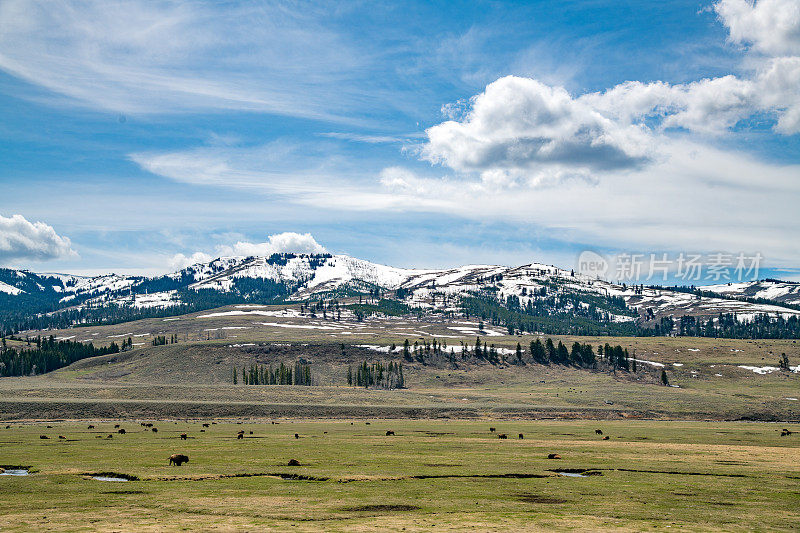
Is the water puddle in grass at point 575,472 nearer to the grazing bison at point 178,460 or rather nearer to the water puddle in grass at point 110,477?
the grazing bison at point 178,460

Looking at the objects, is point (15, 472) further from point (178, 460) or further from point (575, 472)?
point (575, 472)

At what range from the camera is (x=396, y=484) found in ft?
140

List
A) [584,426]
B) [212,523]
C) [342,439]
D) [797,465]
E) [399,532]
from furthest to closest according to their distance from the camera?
[584,426] → [342,439] → [797,465] → [212,523] → [399,532]

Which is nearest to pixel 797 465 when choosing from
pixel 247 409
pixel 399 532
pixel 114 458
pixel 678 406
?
pixel 399 532

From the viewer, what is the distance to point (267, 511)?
1277 inches

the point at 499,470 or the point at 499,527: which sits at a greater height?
the point at 499,527

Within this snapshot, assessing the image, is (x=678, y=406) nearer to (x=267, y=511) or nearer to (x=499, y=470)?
(x=499, y=470)

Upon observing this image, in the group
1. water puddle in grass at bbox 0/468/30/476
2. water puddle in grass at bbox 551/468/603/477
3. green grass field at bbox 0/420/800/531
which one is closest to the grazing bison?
green grass field at bbox 0/420/800/531

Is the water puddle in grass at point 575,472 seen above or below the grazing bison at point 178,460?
below

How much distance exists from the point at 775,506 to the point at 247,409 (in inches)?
4286

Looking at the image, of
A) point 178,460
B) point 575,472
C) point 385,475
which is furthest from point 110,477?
point 575,472

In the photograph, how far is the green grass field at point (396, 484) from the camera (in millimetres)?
30703

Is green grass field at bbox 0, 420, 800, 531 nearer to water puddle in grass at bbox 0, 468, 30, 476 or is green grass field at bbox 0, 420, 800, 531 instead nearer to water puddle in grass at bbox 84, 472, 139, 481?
water puddle in grass at bbox 84, 472, 139, 481

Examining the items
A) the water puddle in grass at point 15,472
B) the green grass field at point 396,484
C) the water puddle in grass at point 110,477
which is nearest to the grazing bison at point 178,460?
the green grass field at point 396,484
